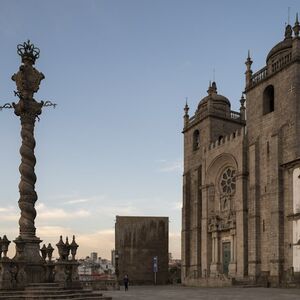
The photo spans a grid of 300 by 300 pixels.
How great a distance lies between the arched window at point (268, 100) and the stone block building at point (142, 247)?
18493 millimetres

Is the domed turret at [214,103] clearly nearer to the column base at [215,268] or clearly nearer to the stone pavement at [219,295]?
the column base at [215,268]

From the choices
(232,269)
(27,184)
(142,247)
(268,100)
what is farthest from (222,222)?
(27,184)

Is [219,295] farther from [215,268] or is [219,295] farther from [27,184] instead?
[215,268]

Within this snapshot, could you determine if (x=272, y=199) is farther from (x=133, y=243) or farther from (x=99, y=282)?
(x=133, y=243)

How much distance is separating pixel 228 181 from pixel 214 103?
27.4ft

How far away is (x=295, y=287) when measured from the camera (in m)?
32.0

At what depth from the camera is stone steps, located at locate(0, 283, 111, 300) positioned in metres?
19.5

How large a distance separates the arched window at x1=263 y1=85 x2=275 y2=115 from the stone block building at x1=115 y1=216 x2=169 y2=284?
18.5m

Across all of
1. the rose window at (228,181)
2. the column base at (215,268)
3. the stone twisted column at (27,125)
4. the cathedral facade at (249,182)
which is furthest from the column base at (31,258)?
the rose window at (228,181)

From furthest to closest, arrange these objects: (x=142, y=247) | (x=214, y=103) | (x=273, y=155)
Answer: (x=142, y=247), (x=214, y=103), (x=273, y=155)

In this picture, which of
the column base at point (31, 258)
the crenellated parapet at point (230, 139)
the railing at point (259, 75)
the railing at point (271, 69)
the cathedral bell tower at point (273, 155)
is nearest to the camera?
the column base at point (31, 258)

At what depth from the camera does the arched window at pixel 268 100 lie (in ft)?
128

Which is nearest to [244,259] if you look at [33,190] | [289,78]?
[289,78]

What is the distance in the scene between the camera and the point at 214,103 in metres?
48.2
